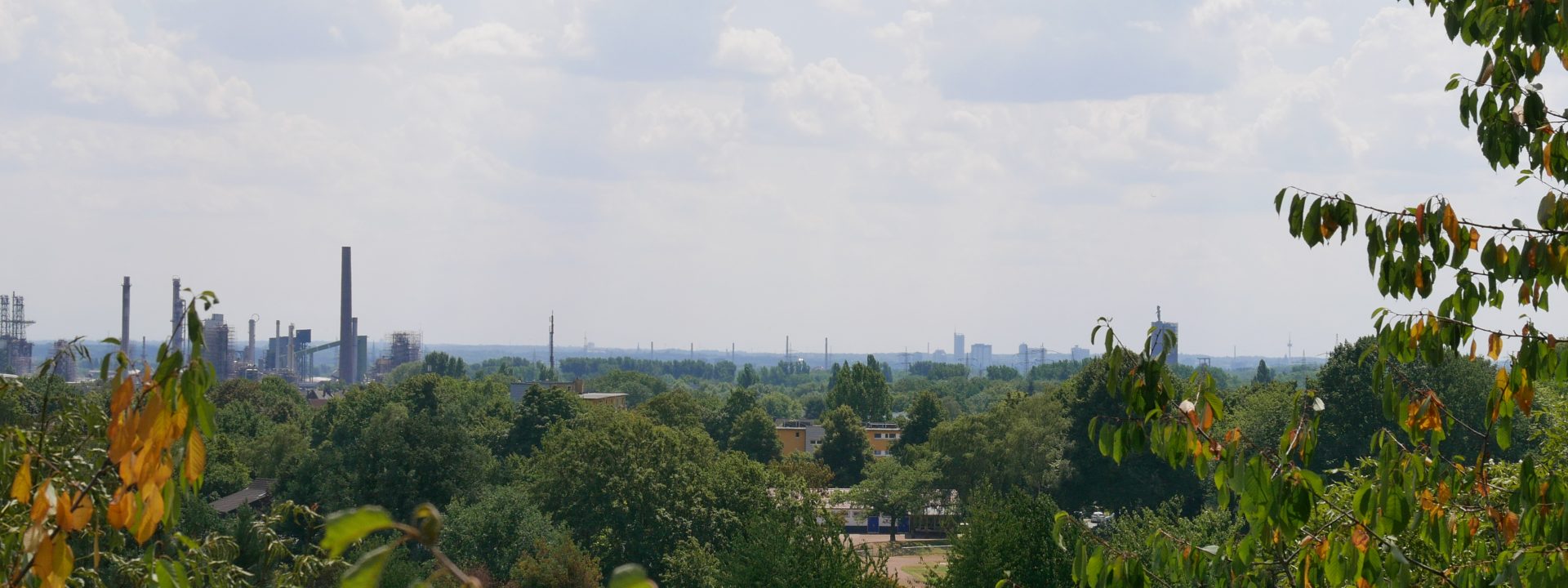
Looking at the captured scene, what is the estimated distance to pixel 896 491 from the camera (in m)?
53.1

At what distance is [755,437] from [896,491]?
15.7 m

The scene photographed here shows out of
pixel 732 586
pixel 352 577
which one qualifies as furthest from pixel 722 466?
pixel 352 577

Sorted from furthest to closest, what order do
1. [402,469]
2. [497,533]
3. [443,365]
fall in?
[443,365], [402,469], [497,533]

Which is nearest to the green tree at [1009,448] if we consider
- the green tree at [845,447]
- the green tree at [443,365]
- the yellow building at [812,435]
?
the green tree at [845,447]

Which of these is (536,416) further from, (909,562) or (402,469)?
(909,562)

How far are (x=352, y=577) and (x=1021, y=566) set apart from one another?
23.0m

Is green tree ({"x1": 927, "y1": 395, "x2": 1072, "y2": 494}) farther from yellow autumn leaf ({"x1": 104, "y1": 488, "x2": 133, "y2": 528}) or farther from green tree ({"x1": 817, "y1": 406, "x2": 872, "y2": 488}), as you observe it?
yellow autumn leaf ({"x1": 104, "y1": 488, "x2": 133, "y2": 528})

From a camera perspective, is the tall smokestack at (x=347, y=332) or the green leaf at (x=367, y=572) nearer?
the green leaf at (x=367, y=572)

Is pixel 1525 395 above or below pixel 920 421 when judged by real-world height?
above

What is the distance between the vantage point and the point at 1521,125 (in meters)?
5.41

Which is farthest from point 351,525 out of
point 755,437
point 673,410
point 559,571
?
point 755,437

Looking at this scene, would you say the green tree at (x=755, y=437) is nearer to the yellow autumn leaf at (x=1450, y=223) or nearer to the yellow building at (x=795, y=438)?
the yellow building at (x=795, y=438)

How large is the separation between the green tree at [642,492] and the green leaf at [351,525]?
32.7 m

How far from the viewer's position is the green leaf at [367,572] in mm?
2184
